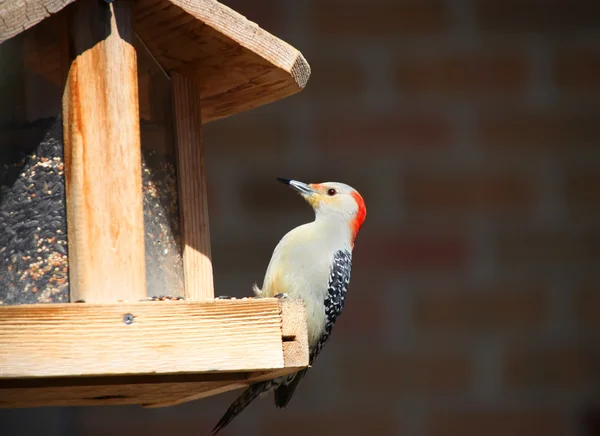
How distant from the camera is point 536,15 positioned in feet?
16.0

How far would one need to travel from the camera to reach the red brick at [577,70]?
4.86m

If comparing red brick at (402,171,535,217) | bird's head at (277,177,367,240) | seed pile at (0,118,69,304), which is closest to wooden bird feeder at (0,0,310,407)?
seed pile at (0,118,69,304)

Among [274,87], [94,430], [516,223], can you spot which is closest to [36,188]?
[274,87]

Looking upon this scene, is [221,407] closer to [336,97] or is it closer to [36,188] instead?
[336,97]

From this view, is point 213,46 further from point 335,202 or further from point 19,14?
point 335,202

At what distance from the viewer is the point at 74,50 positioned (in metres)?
2.71

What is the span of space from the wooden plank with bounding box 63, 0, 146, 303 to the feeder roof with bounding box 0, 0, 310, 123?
11cm

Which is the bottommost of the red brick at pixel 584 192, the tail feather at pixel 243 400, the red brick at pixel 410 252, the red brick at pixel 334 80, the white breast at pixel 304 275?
the tail feather at pixel 243 400

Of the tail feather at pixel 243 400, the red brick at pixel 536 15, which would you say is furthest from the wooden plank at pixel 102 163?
the red brick at pixel 536 15

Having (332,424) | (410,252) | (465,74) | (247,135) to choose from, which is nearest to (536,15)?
(465,74)

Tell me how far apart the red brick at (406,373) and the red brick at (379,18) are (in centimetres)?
115

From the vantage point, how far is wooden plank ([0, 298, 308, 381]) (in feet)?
7.94

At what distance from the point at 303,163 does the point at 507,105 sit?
0.80 m

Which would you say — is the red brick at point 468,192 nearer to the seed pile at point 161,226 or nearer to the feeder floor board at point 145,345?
the seed pile at point 161,226
